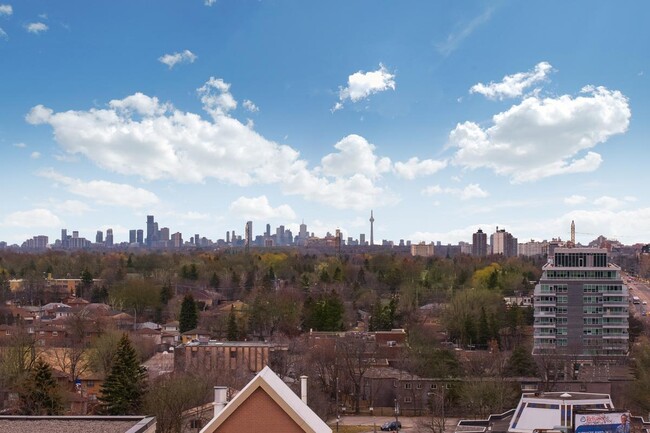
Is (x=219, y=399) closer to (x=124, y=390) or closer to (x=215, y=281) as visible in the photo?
(x=124, y=390)

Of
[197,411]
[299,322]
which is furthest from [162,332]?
[197,411]

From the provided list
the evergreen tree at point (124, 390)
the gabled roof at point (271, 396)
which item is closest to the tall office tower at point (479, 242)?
the evergreen tree at point (124, 390)

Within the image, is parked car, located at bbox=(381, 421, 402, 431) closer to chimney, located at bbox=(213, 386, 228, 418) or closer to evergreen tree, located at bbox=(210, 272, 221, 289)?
chimney, located at bbox=(213, 386, 228, 418)

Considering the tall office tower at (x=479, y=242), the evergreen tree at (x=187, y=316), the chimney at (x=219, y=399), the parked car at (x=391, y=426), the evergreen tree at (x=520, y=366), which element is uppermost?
the tall office tower at (x=479, y=242)

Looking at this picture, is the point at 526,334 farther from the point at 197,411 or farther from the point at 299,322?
the point at 197,411

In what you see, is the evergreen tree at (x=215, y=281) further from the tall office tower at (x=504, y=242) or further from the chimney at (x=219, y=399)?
the tall office tower at (x=504, y=242)

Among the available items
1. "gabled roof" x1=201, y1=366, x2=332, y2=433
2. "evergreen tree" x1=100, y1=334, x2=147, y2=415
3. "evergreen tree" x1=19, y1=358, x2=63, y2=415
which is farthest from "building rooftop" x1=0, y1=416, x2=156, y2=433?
"evergreen tree" x1=19, y1=358, x2=63, y2=415
